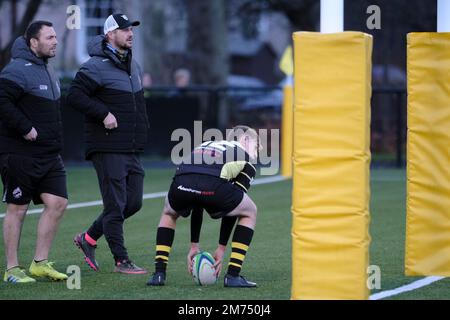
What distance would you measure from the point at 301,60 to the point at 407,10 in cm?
2301

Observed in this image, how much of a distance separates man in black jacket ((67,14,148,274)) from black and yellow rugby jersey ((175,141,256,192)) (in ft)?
3.16

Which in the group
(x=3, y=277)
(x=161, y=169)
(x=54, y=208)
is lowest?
(x=161, y=169)

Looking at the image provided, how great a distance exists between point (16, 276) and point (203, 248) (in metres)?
2.74

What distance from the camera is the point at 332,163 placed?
736 centimetres

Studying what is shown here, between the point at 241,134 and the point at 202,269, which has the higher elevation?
the point at 241,134

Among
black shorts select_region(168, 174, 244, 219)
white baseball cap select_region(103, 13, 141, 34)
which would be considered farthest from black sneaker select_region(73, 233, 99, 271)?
white baseball cap select_region(103, 13, 141, 34)

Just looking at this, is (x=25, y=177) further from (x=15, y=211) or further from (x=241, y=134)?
(x=241, y=134)

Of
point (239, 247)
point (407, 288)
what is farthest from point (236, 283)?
point (407, 288)

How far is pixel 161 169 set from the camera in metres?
21.7

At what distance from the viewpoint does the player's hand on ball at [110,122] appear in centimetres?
922

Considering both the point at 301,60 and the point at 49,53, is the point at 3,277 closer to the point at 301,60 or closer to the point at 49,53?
the point at 49,53

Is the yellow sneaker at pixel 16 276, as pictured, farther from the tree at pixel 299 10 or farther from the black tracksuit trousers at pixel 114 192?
the tree at pixel 299 10

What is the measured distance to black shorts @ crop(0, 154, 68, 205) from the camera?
8977 millimetres
